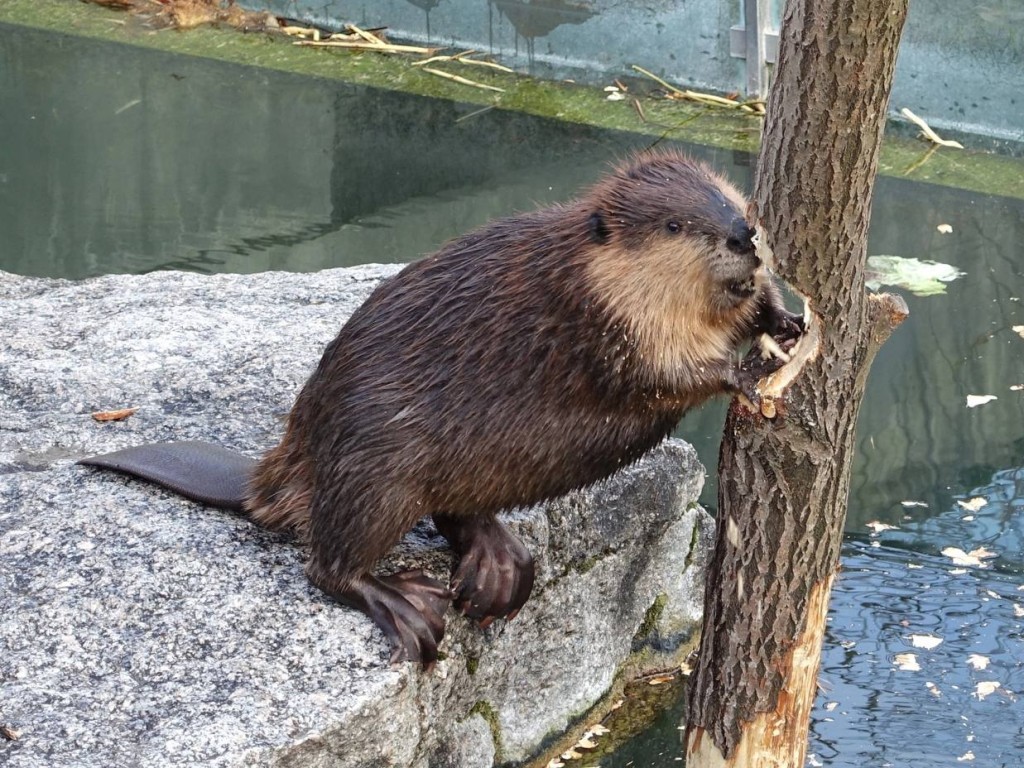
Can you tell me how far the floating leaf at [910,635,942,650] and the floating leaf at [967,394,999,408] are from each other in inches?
52.8

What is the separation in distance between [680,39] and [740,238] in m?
4.63

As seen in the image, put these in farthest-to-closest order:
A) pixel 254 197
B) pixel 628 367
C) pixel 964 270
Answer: pixel 254 197 → pixel 964 270 → pixel 628 367

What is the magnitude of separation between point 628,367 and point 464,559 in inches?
22.0

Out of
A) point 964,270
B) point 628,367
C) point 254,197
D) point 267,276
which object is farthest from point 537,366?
point 254,197

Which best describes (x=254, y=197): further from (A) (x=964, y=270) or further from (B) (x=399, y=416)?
(B) (x=399, y=416)

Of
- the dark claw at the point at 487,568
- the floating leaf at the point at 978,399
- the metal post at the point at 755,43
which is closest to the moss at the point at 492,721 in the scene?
the dark claw at the point at 487,568

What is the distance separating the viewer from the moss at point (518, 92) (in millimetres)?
6066

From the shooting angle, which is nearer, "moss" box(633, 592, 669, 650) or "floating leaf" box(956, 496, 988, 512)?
"moss" box(633, 592, 669, 650)

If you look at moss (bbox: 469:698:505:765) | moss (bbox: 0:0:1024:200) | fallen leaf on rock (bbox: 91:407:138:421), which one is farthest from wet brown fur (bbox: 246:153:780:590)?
moss (bbox: 0:0:1024:200)

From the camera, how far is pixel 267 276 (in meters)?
4.16

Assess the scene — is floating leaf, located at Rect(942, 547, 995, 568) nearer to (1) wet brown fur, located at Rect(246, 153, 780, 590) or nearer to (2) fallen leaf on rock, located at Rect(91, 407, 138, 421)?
(1) wet brown fur, located at Rect(246, 153, 780, 590)

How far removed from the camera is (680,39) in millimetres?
6723

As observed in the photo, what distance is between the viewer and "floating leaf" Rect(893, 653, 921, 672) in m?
3.34

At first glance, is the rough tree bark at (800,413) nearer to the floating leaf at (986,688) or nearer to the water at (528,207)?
the water at (528,207)
